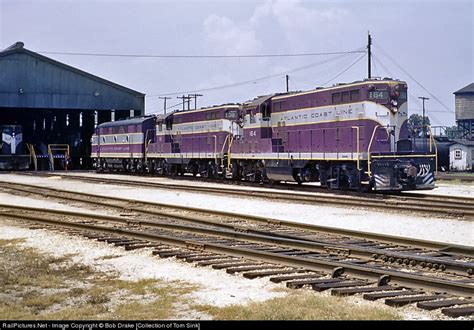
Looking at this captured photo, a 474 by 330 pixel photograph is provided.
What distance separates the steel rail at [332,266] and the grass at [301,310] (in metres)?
0.93

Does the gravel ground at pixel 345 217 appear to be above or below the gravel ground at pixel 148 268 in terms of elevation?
above

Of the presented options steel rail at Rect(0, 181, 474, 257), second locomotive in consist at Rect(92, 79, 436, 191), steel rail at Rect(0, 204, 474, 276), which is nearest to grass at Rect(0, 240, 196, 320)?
steel rail at Rect(0, 204, 474, 276)

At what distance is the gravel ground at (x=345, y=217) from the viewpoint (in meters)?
12.5

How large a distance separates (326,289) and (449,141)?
5217 centimetres

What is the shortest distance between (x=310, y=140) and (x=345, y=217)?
330 inches

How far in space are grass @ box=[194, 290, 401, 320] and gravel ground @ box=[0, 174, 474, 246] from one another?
17.4ft

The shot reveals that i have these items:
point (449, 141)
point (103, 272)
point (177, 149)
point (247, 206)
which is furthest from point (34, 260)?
point (449, 141)

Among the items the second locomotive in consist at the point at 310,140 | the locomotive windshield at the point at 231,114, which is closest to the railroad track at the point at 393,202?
the second locomotive in consist at the point at 310,140

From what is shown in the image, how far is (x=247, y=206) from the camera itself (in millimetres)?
18047

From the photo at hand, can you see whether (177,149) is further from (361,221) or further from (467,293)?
(467,293)

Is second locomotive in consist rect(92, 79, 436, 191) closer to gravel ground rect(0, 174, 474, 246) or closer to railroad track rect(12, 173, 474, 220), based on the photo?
railroad track rect(12, 173, 474, 220)

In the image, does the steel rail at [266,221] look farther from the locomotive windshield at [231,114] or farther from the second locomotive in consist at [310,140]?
the locomotive windshield at [231,114]

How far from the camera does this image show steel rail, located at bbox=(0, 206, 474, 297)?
23.4 feet

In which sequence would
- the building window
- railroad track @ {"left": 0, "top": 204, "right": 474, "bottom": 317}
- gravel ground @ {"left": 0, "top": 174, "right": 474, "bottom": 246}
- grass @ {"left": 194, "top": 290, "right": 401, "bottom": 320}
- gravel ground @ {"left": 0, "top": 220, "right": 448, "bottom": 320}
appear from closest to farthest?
grass @ {"left": 194, "top": 290, "right": 401, "bottom": 320}
railroad track @ {"left": 0, "top": 204, "right": 474, "bottom": 317}
gravel ground @ {"left": 0, "top": 220, "right": 448, "bottom": 320}
gravel ground @ {"left": 0, "top": 174, "right": 474, "bottom": 246}
the building window
